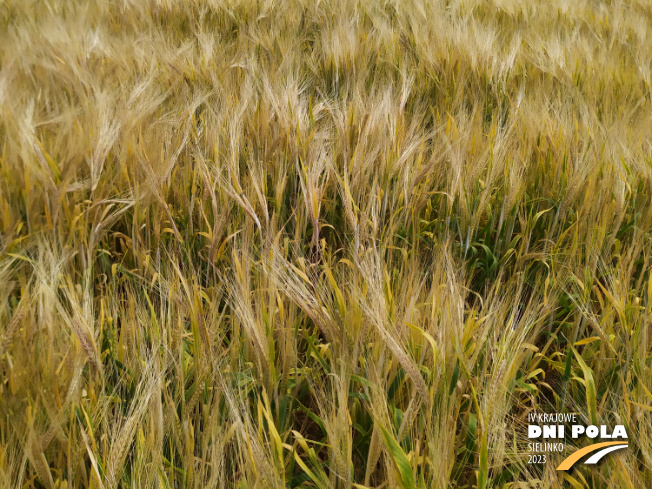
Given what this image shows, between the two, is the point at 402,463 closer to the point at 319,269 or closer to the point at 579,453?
the point at 579,453

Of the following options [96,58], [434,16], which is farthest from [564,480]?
[434,16]

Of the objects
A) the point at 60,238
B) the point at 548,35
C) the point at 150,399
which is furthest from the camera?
the point at 548,35

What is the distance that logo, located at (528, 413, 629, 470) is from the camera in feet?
2.16

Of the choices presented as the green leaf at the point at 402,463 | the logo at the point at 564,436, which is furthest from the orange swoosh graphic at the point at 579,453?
the green leaf at the point at 402,463

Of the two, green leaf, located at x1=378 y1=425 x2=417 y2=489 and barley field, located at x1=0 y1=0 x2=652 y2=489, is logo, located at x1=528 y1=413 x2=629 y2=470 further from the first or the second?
green leaf, located at x1=378 y1=425 x2=417 y2=489

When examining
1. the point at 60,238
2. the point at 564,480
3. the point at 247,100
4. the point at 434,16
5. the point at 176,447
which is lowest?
the point at 564,480

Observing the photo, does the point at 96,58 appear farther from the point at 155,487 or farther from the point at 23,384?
the point at 155,487

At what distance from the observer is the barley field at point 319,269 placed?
65cm

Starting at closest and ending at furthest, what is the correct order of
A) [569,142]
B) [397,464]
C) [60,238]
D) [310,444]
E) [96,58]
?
[397,464]
[310,444]
[60,238]
[569,142]
[96,58]

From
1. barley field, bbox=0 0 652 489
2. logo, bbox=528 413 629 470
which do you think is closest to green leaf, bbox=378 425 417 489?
barley field, bbox=0 0 652 489

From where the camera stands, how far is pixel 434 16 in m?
2.65

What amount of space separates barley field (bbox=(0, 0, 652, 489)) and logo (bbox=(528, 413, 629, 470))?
0.05ft

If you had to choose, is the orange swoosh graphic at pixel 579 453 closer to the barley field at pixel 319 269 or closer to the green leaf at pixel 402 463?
the barley field at pixel 319 269

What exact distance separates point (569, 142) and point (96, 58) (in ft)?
5.73
